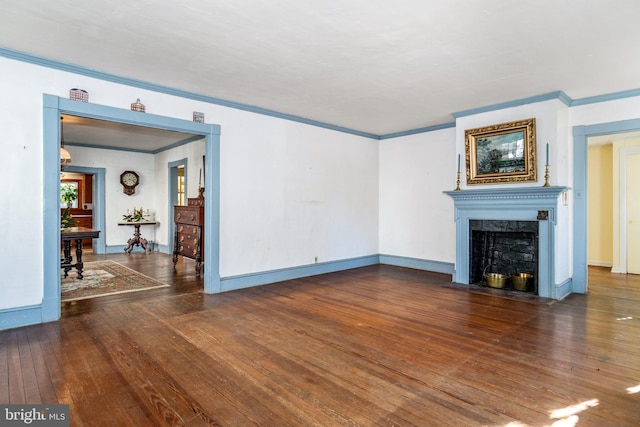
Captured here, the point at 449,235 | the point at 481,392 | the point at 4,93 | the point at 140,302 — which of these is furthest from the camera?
the point at 449,235

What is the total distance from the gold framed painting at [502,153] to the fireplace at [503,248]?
0.64 metres

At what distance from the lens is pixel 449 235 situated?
20.6ft

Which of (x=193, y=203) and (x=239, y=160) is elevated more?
(x=239, y=160)

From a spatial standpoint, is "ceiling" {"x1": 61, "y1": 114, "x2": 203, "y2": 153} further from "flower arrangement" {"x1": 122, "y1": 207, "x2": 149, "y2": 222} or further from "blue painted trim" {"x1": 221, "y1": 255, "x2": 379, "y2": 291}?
"blue painted trim" {"x1": 221, "y1": 255, "x2": 379, "y2": 291}

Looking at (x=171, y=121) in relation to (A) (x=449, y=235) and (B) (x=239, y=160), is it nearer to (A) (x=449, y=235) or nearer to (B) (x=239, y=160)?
(B) (x=239, y=160)

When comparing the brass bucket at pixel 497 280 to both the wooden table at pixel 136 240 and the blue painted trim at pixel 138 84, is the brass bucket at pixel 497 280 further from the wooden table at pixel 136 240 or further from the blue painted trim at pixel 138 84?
the wooden table at pixel 136 240

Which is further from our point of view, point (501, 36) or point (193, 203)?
point (193, 203)

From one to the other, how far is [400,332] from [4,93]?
4.36 metres

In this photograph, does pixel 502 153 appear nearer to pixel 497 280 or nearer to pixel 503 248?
pixel 503 248

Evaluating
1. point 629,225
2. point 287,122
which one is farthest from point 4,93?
point 629,225

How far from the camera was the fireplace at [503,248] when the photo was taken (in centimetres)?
495

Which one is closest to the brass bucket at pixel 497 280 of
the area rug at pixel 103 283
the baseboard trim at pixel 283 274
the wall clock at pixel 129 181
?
the baseboard trim at pixel 283 274

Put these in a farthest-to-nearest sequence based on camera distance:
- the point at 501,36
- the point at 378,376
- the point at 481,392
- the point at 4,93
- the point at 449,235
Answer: the point at 449,235, the point at 4,93, the point at 501,36, the point at 378,376, the point at 481,392

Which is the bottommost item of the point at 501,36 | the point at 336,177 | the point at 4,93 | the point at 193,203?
the point at 193,203
